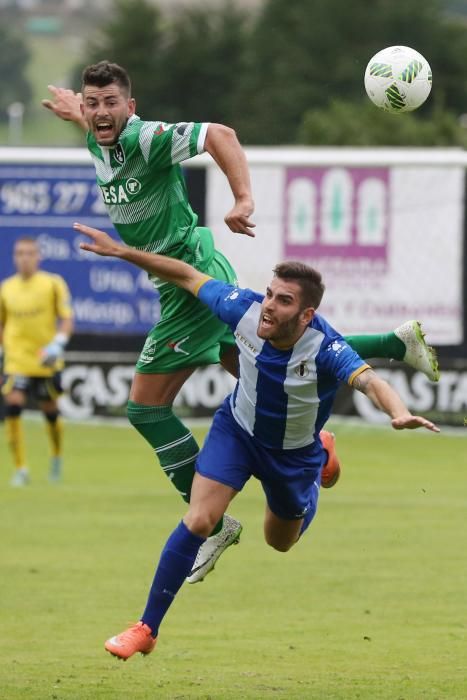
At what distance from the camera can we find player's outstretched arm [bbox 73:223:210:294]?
9.52m

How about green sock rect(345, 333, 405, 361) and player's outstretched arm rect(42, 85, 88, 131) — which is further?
player's outstretched arm rect(42, 85, 88, 131)

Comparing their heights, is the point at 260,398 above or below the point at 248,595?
above

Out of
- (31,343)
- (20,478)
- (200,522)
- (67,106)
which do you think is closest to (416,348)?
(200,522)

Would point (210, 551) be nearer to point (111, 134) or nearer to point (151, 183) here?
point (151, 183)

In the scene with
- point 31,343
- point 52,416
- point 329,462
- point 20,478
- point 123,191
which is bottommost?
point 20,478

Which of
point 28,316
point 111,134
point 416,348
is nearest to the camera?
point 111,134

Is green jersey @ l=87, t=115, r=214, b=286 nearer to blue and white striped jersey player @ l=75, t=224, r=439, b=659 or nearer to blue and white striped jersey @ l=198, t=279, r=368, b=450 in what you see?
blue and white striped jersey player @ l=75, t=224, r=439, b=659

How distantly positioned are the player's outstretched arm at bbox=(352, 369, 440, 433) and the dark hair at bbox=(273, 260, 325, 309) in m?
0.52

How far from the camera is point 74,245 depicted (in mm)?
22938

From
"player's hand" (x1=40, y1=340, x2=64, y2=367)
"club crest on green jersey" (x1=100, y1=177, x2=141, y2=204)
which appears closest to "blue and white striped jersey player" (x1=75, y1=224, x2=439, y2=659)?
"club crest on green jersey" (x1=100, y1=177, x2=141, y2=204)

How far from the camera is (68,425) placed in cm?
2397

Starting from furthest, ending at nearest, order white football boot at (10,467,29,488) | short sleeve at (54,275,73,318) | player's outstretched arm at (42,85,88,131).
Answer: short sleeve at (54,275,73,318) → white football boot at (10,467,29,488) → player's outstretched arm at (42,85,88,131)

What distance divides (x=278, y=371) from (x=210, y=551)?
142 cm

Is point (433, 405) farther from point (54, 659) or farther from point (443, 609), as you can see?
point (54, 659)
